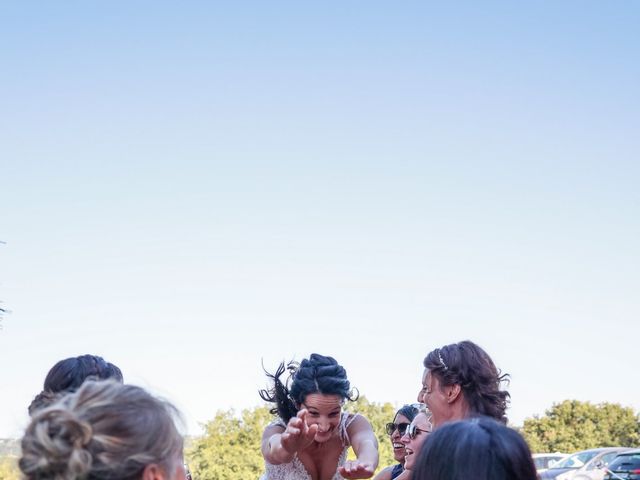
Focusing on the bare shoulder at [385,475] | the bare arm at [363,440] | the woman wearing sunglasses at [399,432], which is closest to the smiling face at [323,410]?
the bare arm at [363,440]

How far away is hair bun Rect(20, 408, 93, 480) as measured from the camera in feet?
6.57

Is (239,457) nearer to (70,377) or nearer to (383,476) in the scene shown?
(383,476)

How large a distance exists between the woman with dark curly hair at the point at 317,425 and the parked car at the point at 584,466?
603 inches

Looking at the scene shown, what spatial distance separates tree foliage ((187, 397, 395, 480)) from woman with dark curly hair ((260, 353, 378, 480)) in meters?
15.7

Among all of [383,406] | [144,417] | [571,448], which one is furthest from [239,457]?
[144,417]

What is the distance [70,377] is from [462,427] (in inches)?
88.2

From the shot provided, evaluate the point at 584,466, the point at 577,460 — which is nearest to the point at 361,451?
the point at 584,466

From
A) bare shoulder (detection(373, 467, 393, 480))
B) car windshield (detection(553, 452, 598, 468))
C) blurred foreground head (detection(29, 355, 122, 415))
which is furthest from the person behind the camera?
car windshield (detection(553, 452, 598, 468))

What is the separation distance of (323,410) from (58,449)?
10.2 feet

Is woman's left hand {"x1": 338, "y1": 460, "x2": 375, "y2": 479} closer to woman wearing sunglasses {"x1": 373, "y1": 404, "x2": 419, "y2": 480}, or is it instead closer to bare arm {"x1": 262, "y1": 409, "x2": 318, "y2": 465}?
bare arm {"x1": 262, "y1": 409, "x2": 318, "y2": 465}

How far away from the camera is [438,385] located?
15.5 feet

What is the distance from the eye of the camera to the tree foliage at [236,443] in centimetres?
2120

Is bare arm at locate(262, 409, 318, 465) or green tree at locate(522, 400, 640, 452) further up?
green tree at locate(522, 400, 640, 452)

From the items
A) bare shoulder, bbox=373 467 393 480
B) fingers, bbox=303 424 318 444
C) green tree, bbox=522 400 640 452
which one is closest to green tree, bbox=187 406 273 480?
green tree, bbox=522 400 640 452
